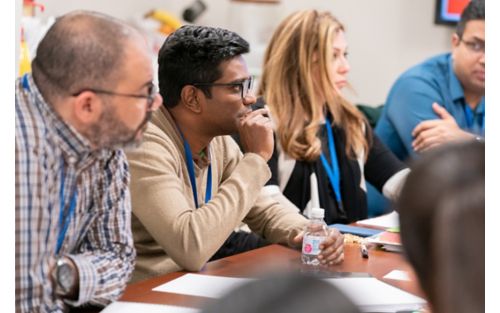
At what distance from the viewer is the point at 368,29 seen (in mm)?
4805

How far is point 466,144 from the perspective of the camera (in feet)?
2.57

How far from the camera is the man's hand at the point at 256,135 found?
199cm

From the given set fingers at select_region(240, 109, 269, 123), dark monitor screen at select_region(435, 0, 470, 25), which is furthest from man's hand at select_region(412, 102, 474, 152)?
dark monitor screen at select_region(435, 0, 470, 25)

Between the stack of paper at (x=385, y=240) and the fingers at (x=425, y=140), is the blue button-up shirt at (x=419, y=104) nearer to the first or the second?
the fingers at (x=425, y=140)

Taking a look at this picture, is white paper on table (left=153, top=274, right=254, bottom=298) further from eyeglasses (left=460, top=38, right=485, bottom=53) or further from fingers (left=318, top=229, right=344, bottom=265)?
eyeglasses (left=460, top=38, right=485, bottom=53)

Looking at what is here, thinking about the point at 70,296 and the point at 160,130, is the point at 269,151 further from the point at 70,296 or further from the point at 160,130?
the point at 70,296

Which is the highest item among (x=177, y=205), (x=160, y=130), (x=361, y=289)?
(x=160, y=130)

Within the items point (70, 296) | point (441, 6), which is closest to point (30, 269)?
point (70, 296)

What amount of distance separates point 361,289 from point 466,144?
0.92 m

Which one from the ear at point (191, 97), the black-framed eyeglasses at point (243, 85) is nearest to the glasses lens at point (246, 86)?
the black-framed eyeglasses at point (243, 85)

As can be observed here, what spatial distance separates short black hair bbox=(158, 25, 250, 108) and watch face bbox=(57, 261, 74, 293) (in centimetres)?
74

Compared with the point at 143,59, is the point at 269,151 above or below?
below

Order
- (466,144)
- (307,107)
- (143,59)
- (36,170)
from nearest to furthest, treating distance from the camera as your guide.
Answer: (466,144) → (36,170) → (143,59) → (307,107)

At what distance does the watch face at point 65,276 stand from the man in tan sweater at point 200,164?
0.41m
